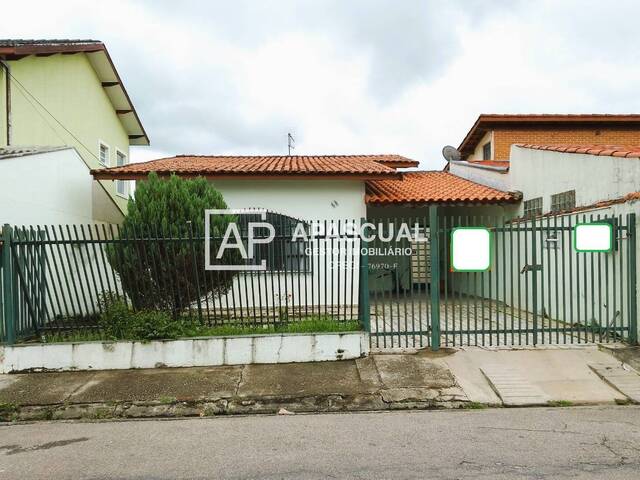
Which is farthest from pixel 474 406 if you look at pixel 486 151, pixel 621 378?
pixel 486 151

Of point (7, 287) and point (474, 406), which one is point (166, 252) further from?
point (474, 406)

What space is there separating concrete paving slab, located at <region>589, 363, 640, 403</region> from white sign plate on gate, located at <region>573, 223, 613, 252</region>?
1.77 m

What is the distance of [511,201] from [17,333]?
9.93m

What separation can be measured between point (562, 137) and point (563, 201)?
8.69 meters

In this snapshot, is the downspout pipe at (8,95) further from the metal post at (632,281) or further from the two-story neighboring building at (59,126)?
the metal post at (632,281)

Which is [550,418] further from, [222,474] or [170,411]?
[170,411]

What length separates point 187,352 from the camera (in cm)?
626

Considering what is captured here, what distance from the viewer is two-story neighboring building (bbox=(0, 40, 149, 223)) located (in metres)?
7.88

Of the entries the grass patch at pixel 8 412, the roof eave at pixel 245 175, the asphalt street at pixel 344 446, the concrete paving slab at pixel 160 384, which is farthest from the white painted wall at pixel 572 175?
the grass patch at pixel 8 412

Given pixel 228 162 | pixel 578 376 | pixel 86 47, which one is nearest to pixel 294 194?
pixel 228 162

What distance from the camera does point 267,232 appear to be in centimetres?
659

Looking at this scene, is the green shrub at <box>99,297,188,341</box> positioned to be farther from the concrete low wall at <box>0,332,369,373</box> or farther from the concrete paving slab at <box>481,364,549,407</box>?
the concrete paving slab at <box>481,364,549,407</box>

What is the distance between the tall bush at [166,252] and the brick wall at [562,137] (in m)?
12.2

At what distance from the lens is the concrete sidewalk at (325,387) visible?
16.7 feet
